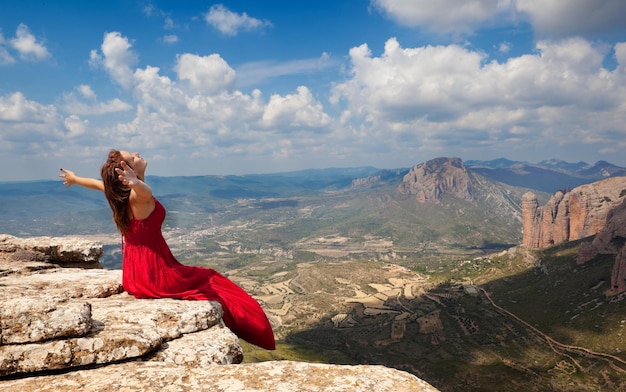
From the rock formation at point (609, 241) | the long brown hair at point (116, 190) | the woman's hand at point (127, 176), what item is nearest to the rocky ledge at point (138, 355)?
the long brown hair at point (116, 190)

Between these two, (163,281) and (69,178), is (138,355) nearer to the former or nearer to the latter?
(163,281)

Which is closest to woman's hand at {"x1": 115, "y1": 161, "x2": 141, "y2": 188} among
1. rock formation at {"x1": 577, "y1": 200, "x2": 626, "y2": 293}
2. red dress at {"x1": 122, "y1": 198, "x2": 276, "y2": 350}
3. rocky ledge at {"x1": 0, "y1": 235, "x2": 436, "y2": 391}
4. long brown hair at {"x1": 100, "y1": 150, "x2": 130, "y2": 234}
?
long brown hair at {"x1": 100, "y1": 150, "x2": 130, "y2": 234}

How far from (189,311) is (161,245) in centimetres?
274

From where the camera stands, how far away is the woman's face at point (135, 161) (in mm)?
10430

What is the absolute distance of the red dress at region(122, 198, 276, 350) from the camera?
1080 cm

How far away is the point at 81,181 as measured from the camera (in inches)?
487

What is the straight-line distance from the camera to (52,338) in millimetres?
6910

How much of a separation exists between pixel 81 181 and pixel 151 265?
14.3ft

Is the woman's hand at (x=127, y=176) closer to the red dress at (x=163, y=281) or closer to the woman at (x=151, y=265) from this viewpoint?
the woman at (x=151, y=265)

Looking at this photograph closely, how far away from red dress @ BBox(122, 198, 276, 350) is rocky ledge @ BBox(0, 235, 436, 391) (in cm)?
96

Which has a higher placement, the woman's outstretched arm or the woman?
the woman's outstretched arm

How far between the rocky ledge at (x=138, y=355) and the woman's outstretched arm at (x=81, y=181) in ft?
12.1

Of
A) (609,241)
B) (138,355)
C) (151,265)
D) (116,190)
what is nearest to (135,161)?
(116,190)

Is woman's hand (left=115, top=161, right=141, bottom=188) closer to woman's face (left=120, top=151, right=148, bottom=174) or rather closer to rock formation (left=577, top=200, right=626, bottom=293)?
woman's face (left=120, top=151, right=148, bottom=174)
